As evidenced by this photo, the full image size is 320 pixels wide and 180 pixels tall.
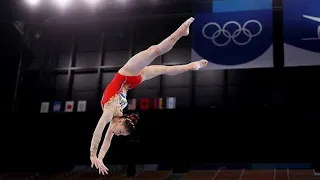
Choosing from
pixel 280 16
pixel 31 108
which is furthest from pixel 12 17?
pixel 280 16

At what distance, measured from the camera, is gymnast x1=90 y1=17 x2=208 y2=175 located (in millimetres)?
5285

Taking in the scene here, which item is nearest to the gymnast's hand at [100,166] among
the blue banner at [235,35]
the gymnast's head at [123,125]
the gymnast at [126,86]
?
the gymnast at [126,86]

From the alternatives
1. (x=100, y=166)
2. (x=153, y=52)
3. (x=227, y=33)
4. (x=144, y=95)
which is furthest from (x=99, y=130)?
(x=144, y=95)

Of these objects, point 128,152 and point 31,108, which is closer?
point 128,152

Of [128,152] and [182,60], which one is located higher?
[182,60]

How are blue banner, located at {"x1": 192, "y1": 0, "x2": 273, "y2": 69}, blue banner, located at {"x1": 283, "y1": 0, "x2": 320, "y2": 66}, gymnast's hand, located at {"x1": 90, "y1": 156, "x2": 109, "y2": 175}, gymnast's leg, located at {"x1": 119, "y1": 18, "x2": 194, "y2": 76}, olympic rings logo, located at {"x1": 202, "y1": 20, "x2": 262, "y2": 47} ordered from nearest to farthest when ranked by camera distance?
gymnast's hand, located at {"x1": 90, "y1": 156, "x2": 109, "y2": 175}, gymnast's leg, located at {"x1": 119, "y1": 18, "x2": 194, "y2": 76}, blue banner, located at {"x1": 283, "y1": 0, "x2": 320, "y2": 66}, blue banner, located at {"x1": 192, "y1": 0, "x2": 273, "y2": 69}, olympic rings logo, located at {"x1": 202, "y1": 20, "x2": 262, "y2": 47}

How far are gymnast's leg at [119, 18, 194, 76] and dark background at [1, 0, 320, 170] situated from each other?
5.19 meters

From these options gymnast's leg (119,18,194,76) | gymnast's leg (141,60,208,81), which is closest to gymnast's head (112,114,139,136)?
gymnast's leg (119,18,194,76)

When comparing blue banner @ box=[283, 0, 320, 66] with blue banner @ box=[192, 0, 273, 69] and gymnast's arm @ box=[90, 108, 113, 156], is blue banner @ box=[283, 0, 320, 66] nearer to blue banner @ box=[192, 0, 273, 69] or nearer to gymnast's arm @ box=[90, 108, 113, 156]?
blue banner @ box=[192, 0, 273, 69]

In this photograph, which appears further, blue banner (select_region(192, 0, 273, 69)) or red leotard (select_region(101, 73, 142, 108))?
blue banner (select_region(192, 0, 273, 69))

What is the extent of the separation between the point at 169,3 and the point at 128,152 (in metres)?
4.37

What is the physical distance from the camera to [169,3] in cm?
1118

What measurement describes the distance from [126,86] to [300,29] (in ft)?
18.7

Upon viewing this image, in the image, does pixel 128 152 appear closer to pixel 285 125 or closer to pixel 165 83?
pixel 165 83
